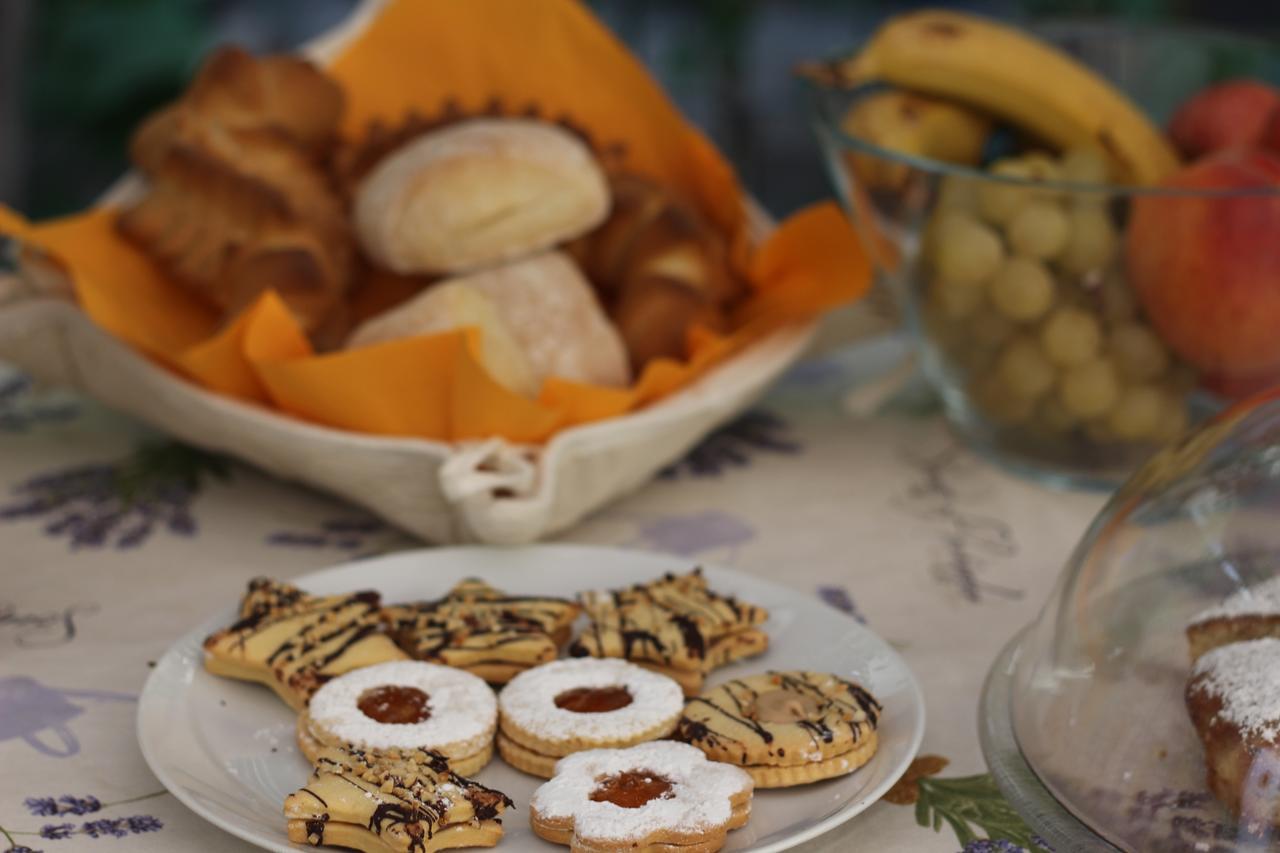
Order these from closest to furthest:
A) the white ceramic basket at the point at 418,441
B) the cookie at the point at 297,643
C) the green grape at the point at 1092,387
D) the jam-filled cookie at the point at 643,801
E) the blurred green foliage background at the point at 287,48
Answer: the jam-filled cookie at the point at 643,801
the cookie at the point at 297,643
the white ceramic basket at the point at 418,441
the green grape at the point at 1092,387
the blurred green foliage background at the point at 287,48

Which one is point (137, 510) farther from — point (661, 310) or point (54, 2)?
point (54, 2)

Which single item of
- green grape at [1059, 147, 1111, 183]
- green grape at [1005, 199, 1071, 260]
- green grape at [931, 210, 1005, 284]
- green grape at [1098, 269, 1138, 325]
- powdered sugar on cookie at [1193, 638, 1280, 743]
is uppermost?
green grape at [1059, 147, 1111, 183]

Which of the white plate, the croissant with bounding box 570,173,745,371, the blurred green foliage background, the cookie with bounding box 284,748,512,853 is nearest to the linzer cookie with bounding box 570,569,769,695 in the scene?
the white plate

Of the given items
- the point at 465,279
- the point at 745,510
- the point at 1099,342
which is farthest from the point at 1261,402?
the point at 465,279

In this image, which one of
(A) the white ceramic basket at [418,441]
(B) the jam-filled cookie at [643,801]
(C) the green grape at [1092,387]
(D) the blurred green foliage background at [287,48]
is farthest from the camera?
(D) the blurred green foliage background at [287,48]

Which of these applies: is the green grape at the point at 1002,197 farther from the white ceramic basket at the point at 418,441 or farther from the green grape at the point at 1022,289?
the white ceramic basket at the point at 418,441

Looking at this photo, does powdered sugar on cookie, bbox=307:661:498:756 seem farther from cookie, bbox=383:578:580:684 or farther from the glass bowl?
the glass bowl

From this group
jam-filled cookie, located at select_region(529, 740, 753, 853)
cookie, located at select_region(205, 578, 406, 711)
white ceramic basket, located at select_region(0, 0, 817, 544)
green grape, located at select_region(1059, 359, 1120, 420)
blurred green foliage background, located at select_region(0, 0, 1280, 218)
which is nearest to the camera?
jam-filled cookie, located at select_region(529, 740, 753, 853)

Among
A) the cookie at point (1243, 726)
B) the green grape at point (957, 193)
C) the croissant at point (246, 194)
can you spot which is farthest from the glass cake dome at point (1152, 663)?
the croissant at point (246, 194)

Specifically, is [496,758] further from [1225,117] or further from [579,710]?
[1225,117]
